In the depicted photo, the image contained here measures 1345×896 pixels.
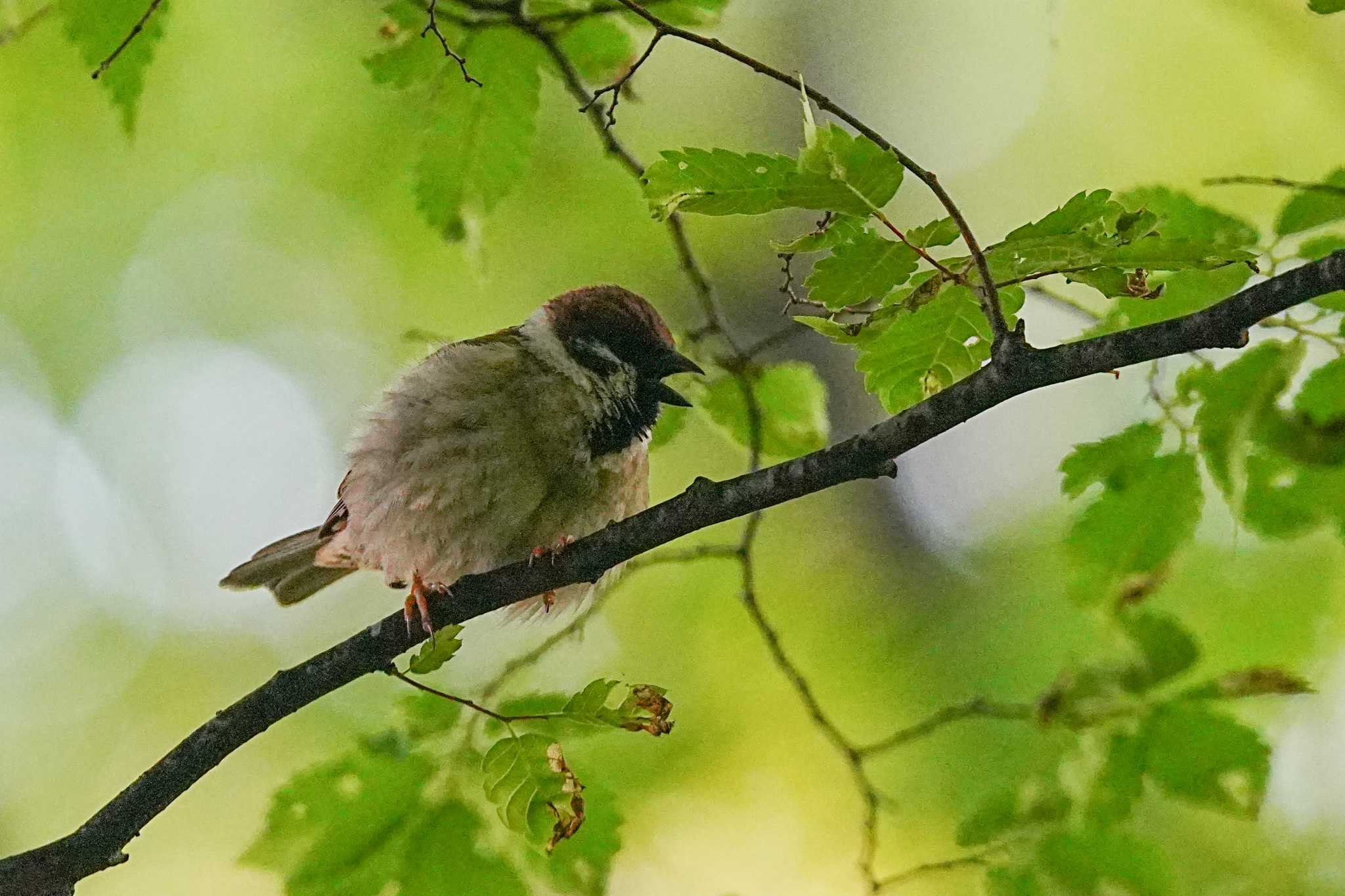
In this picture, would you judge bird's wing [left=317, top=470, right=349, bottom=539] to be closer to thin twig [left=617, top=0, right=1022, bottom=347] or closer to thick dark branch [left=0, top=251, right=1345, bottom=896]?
thick dark branch [left=0, top=251, right=1345, bottom=896]

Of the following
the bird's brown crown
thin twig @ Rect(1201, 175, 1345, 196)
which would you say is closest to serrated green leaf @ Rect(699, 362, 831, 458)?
the bird's brown crown

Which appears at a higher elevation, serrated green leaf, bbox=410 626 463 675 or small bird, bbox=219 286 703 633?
small bird, bbox=219 286 703 633

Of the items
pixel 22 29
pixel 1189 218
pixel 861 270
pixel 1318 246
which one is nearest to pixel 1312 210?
pixel 1318 246

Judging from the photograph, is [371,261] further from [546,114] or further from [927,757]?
[927,757]

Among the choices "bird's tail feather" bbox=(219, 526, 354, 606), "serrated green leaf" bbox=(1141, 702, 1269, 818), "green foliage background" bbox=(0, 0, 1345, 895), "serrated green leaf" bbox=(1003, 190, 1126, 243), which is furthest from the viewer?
"green foliage background" bbox=(0, 0, 1345, 895)

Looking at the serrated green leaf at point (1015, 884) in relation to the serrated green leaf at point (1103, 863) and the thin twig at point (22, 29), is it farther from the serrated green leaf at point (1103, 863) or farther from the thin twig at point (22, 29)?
the thin twig at point (22, 29)

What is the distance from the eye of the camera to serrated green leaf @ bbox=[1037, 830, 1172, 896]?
2.29m

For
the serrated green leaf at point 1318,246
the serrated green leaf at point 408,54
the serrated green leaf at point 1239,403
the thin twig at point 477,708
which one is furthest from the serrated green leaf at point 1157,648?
the serrated green leaf at point 408,54

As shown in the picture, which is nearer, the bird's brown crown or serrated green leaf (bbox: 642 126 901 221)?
serrated green leaf (bbox: 642 126 901 221)

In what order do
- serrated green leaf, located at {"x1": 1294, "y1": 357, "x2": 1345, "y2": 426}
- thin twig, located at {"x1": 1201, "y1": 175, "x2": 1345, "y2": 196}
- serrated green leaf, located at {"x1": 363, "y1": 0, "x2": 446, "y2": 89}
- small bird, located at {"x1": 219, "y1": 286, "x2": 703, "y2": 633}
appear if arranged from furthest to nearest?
small bird, located at {"x1": 219, "y1": 286, "x2": 703, "y2": 633}, serrated green leaf, located at {"x1": 363, "y1": 0, "x2": 446, "y2": 89}, serrated green leaf, located at {"x1": 1294, "y1": 357, "x2": 1345, "y2": 426}, thin twig, located at {"x1": 1201, "y1": 175, "x2": 1345, "y2": 196}

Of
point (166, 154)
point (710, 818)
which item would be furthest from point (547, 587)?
point (166, 154)

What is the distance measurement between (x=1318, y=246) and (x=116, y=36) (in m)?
1.99

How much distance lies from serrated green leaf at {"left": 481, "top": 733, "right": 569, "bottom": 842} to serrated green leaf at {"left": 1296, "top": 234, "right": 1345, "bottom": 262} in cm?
144

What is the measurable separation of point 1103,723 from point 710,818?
284 cm
